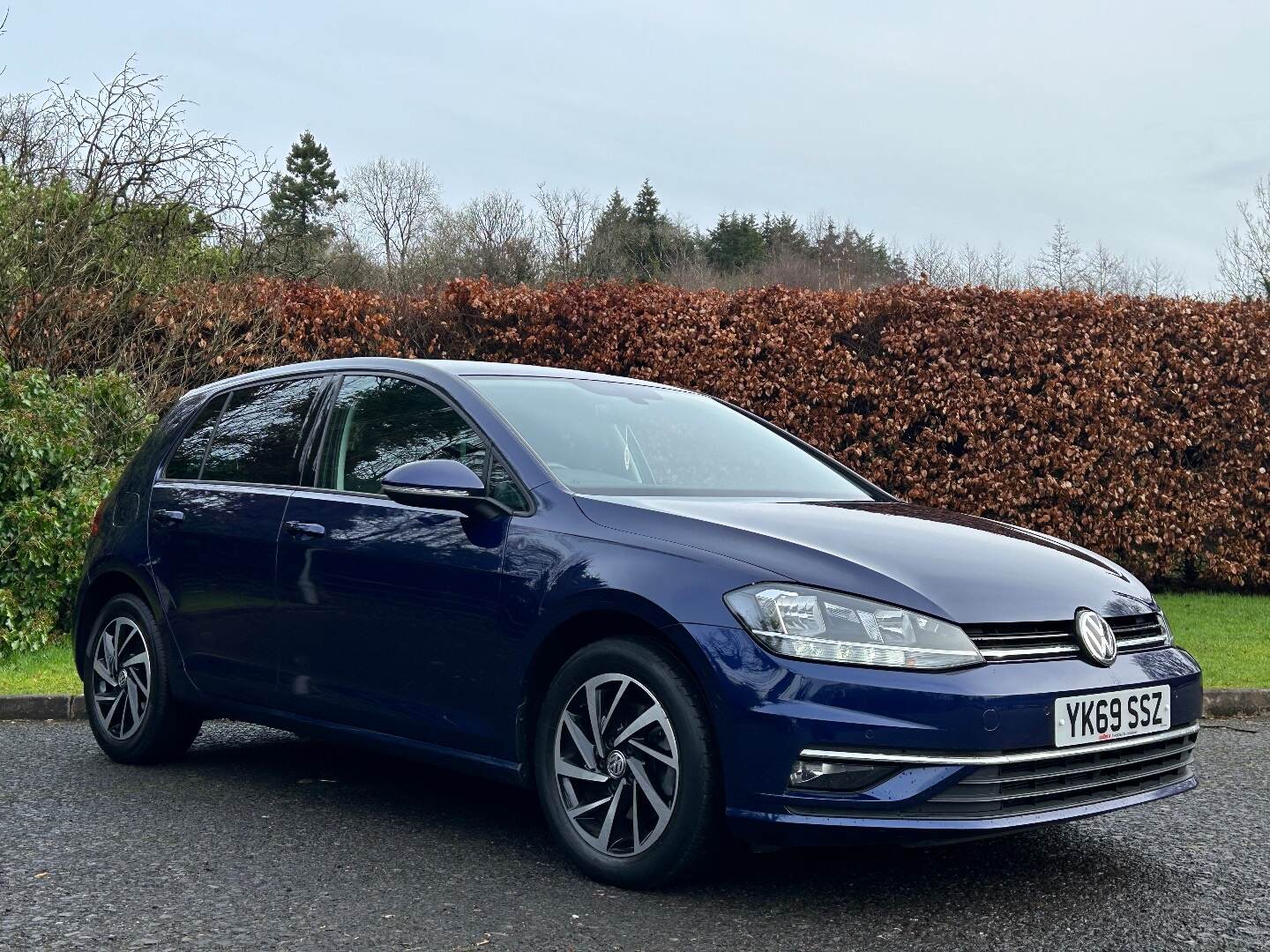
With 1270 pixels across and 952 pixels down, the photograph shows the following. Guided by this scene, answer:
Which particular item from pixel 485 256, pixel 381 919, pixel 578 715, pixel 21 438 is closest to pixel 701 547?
pixel 578 715

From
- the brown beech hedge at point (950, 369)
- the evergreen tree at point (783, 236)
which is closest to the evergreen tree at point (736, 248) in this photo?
the evergreen tree at point (783, 236)

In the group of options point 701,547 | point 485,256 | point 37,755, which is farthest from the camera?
point 485,256

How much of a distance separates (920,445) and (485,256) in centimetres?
4641

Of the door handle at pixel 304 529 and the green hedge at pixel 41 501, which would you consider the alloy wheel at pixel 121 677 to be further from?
the green hedge at pixel 41 501

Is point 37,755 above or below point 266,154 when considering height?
below

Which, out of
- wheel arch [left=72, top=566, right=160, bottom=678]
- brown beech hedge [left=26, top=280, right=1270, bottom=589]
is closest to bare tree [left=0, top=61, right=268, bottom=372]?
brown beech hedge [left=26, top=280, right=1270, bottom=589]

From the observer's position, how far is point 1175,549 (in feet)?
42.3

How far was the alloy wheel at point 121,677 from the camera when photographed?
242 inches

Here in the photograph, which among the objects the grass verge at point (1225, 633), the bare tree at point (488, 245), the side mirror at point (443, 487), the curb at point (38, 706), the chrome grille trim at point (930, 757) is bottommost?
the curb at point (38, 706)

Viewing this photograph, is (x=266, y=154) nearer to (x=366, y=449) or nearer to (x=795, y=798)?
(x=366, y=449)

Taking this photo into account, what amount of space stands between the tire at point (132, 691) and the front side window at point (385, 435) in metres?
1.29

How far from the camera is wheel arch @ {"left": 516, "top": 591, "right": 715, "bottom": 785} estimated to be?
13.3ft

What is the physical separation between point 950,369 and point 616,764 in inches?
351

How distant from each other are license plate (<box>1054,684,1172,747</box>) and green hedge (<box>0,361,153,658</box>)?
7.57 metres
